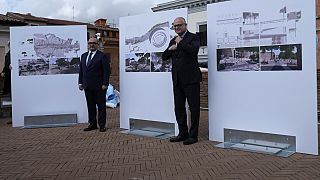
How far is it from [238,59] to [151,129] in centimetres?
247

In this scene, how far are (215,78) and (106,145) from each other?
220cm

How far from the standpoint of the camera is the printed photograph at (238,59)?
6324 millimetres

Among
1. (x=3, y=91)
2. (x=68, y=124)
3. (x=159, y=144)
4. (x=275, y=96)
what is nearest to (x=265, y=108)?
(x=275, y=96)

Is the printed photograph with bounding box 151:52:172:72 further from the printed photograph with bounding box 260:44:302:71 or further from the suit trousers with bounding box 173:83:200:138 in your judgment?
the printed photograph with bounding box 260:44:302:71

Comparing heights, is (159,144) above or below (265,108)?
below

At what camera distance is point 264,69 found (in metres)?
6.20

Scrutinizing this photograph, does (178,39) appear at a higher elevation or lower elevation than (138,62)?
higher

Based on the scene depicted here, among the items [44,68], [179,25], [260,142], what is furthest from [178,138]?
[44,68]

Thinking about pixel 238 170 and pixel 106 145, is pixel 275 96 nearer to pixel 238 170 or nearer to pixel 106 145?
pixel 238 170

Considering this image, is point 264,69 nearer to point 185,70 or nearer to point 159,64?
point 185,70

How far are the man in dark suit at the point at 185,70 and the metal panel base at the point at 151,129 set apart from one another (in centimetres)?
72

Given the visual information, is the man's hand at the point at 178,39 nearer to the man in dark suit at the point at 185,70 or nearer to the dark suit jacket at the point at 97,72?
the man in dark suit at the point at 185,70

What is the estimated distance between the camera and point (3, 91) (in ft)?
37.1

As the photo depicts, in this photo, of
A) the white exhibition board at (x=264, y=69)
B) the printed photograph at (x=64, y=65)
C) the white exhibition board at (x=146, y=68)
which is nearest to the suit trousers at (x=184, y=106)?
the white exhibition board at (x=264, y=69)
